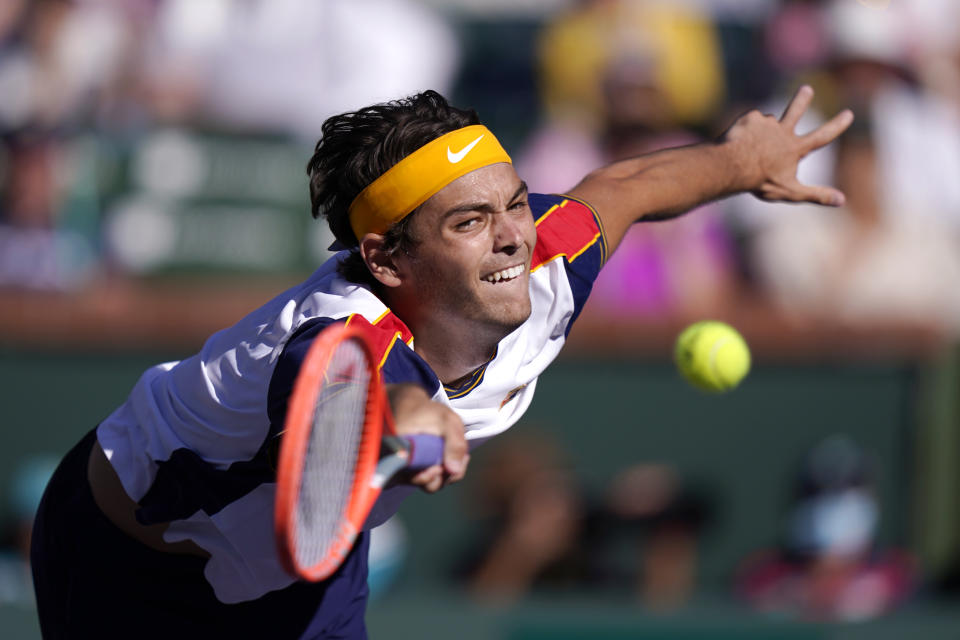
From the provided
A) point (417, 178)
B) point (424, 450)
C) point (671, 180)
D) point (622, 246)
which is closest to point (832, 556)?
point (622, 246)

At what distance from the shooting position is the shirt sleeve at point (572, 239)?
3.73 meters

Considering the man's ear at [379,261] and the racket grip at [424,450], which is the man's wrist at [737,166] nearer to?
the man's ear at [379,261]

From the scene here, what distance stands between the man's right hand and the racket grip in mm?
11

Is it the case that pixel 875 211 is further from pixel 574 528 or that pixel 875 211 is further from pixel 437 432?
pixel 437 432

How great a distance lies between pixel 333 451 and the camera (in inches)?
110

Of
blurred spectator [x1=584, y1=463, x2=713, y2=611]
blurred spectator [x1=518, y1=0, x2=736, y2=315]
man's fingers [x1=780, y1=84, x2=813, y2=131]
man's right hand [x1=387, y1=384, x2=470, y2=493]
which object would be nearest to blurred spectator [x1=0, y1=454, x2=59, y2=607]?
blurred spectator [x1=584, y1=463, x2=713, y2=611]

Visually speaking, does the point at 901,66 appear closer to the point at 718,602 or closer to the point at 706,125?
the point at 706,125

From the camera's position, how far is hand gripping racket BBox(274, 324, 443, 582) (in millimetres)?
2574

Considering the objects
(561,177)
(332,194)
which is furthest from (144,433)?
(561,177)

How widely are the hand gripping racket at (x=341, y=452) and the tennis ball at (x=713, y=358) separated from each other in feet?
5.19

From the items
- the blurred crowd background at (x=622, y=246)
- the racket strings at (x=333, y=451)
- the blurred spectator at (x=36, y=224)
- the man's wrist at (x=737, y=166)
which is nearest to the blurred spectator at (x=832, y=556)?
the blurred crowd background at (x=622, y=246)

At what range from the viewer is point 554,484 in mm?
7094

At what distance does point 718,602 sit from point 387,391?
4.66 metres

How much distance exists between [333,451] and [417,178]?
2.64 feet
